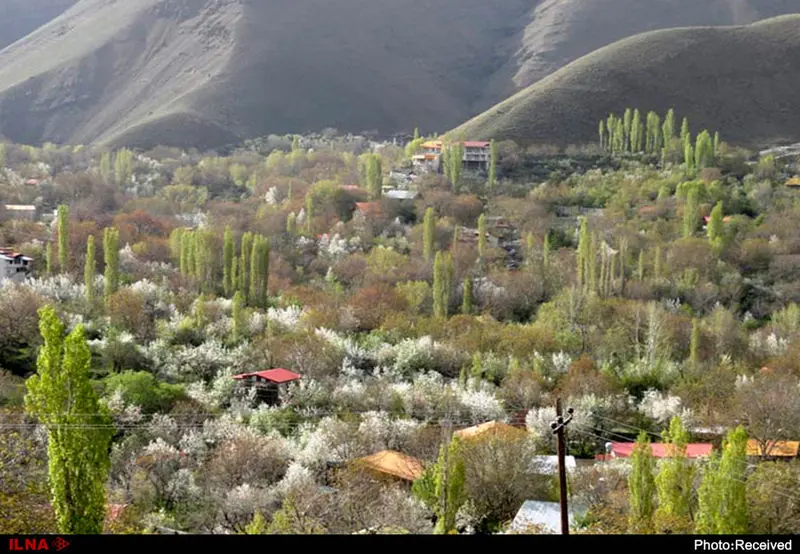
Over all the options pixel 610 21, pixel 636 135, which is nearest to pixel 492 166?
pixel 636 135

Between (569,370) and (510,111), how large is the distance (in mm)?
69558

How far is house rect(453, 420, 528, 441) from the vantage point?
29633 mm

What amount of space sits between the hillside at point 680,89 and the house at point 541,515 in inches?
2931

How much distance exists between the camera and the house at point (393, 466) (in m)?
28.7

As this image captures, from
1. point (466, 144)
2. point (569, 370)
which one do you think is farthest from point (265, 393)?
point (466, 144)

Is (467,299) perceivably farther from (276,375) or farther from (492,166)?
(492,166)

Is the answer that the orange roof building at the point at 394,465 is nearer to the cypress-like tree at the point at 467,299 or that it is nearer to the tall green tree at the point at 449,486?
the tall green tree at the point at 449,486

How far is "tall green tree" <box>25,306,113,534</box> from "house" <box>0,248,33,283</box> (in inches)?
1355

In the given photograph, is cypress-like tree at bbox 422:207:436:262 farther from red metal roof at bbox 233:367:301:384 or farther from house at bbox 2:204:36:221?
house at bbox 2:204:36:221

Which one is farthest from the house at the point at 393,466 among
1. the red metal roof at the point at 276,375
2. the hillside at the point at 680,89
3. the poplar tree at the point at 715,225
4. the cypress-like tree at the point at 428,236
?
the hillside at the point at 680,89

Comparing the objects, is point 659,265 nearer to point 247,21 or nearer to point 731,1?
point 247,21

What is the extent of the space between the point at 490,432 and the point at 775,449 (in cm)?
964

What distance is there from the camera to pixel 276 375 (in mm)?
39188

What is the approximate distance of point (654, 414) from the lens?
37.5m
